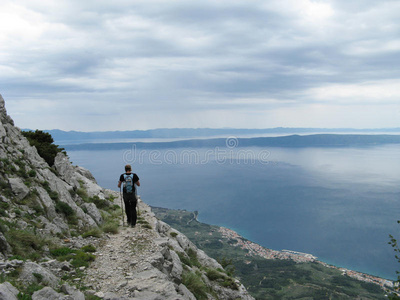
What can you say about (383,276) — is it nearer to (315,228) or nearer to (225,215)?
(315,228)

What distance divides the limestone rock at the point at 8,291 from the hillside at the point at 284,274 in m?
52.3

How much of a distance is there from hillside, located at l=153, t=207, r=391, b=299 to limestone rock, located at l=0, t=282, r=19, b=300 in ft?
171

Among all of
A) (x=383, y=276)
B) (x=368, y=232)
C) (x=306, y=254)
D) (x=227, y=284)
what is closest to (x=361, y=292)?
(x=383, y=276)

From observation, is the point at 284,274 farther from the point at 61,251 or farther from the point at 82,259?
the point at 61,251

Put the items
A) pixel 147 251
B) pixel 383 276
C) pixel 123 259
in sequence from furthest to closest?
pixel 383 276, pixel 147 251, pixel 123 259

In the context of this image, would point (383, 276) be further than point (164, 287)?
Yes

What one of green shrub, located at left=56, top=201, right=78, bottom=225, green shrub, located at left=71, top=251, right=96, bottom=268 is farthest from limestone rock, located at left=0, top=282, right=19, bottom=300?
green shrub, located at left=56, top=201, right=78, bottom=225

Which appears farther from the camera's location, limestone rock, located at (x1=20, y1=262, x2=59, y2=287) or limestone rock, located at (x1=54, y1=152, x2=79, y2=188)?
limestone rock, located at (x1=54, y1=152, x2=79, y2=188)

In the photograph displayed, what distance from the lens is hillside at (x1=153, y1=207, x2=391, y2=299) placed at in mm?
78438

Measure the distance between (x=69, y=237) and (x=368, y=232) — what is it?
172 metres

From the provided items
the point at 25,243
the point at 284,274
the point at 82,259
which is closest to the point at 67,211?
the point at 25,243

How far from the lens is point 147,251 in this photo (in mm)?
12609

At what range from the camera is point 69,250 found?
1148 centimetres

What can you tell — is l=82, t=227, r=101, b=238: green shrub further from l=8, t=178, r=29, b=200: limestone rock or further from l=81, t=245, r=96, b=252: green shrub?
l=8, t=178, r=29, b=200: limestone rock
